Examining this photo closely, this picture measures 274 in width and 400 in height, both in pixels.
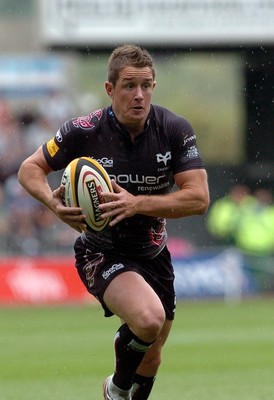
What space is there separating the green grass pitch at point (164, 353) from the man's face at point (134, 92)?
2570 millimetres

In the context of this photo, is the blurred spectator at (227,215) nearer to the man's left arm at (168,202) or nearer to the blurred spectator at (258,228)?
the blurred spectator at (258,228)

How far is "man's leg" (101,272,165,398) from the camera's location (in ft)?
23.8

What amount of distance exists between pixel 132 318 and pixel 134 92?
4.60 feet

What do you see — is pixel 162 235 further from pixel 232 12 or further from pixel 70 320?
pixel 232 12

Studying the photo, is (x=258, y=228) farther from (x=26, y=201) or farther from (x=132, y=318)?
(x=132, y=318)

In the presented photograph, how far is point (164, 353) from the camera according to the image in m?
13.5

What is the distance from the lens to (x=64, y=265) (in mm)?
19203

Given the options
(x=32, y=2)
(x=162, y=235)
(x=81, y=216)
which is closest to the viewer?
(x=81, y=216)

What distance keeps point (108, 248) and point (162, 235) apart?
414mm

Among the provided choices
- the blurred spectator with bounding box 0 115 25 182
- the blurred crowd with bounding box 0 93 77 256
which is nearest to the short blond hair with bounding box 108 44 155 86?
the blurred crowd with bounding box 0 93 77 256

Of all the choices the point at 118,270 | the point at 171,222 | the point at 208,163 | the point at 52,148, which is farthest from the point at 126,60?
the point at 208,163

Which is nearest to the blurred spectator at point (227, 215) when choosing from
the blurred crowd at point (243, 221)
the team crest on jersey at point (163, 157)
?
the blurred crowd at point (243, 221)

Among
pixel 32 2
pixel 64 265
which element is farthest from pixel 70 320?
pixel 32 2

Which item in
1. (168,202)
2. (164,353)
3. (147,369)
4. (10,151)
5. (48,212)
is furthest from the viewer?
(10,151)
